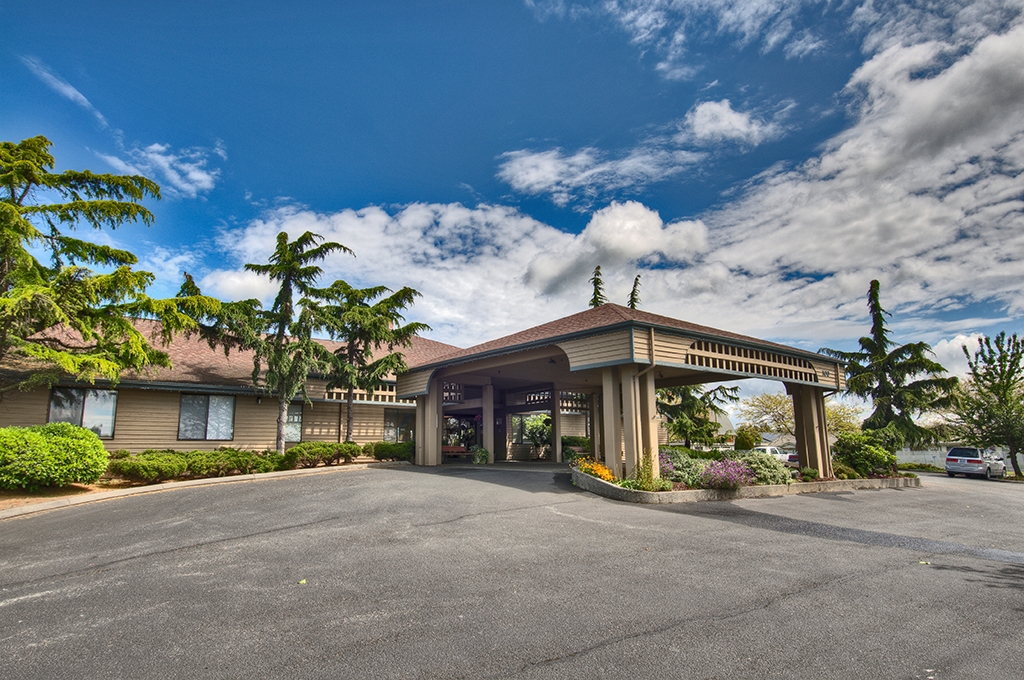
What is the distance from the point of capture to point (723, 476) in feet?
41.5

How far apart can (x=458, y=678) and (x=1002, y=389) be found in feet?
115

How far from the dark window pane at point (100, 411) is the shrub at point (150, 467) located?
3.89 m

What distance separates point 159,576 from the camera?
6.27m

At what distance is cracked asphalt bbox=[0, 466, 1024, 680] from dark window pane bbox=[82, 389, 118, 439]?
8157mm

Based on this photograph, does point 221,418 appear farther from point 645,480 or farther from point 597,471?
point 645,480

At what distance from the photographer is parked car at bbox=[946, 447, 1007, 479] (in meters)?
26.4

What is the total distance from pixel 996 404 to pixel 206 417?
37.0 m

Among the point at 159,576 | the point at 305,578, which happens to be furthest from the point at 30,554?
the point at 305,578

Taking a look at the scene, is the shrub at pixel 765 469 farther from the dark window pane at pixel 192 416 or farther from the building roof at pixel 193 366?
the dark window pane at pixel 192 416

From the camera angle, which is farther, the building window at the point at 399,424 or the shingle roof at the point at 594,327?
the building window at the point at 399,424

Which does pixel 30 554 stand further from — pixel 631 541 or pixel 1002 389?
pixel 1002 389

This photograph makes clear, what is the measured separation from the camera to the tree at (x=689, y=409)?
28.8m

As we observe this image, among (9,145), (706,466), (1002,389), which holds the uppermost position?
(9,145)

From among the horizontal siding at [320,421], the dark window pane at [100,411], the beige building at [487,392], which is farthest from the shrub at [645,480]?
the dark window pane at [100,411]
